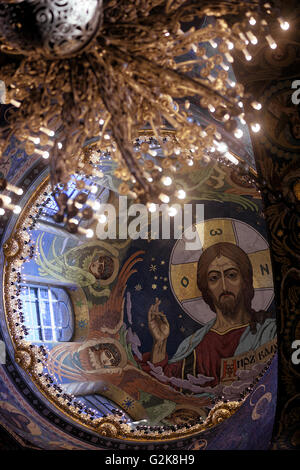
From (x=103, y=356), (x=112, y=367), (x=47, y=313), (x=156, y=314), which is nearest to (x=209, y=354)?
(x=156, y=314)

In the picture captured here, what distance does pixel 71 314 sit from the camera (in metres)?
9.52

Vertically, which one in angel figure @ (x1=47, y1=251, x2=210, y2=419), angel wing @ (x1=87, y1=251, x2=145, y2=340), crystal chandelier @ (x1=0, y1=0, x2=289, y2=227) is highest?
crystal chandelier @ (x1=0, y1=0, x2=289, y2=227)

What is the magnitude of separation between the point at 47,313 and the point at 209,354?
2.84m

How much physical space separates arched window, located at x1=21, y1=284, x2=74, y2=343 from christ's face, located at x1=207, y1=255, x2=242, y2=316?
2.55 m

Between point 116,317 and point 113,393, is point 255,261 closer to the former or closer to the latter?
point 116,317

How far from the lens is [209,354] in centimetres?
934

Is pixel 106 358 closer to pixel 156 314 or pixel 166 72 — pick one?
pixel 156 314

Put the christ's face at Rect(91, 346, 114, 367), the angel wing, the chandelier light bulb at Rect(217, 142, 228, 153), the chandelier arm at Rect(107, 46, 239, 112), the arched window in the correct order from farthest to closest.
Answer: the angel wing < the christ's face at Rect(91, 346, 114, 367) < the arched window < the chandelier light bulb at Rect(217, 142, 228, 153) < the chandelier arm at Rect(107, 46, 239, 112)

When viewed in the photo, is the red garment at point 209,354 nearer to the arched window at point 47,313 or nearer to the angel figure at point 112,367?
the angel figure at point 112,367

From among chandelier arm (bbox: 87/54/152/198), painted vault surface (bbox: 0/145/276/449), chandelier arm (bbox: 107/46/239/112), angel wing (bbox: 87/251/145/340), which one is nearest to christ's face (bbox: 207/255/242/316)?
painted vault surface (bbox: 0/145/276/449)

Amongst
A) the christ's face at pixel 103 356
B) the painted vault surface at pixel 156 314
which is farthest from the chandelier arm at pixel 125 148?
the christ's face at pixel 103 356

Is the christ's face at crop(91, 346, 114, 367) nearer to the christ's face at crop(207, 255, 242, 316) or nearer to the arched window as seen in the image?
the arched window

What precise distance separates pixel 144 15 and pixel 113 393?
6.72 metres

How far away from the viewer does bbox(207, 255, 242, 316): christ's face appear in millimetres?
9461
